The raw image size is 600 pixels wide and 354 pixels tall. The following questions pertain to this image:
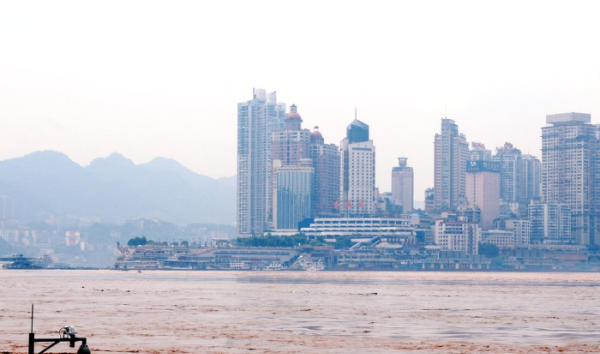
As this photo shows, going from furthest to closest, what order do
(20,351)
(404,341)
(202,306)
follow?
(202,306), (404,341), (20,351)

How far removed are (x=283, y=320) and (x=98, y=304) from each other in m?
30.4

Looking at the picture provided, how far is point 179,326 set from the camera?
7181 cm

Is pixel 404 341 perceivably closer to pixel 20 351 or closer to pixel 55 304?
pixel 20 351

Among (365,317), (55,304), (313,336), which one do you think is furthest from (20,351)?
(55,304)

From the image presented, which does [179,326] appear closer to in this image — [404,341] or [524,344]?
[404,341]

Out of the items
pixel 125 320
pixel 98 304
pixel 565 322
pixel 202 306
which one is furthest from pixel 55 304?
pixel 565 322

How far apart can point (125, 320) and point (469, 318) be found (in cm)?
2585

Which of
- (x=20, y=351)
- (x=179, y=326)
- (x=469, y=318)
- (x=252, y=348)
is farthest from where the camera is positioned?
(x=469, y=318)

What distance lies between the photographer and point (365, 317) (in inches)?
3260

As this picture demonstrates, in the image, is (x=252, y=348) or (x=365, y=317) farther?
(x=365, y=317)

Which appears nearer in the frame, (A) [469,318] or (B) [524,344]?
(B) [524,344]

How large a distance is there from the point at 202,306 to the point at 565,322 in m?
34.7

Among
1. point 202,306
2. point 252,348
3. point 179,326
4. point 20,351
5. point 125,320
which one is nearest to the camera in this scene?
point 20,351

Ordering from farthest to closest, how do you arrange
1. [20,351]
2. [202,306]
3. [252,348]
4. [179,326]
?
[202,306], [179,326], [252,348], [20,351]
